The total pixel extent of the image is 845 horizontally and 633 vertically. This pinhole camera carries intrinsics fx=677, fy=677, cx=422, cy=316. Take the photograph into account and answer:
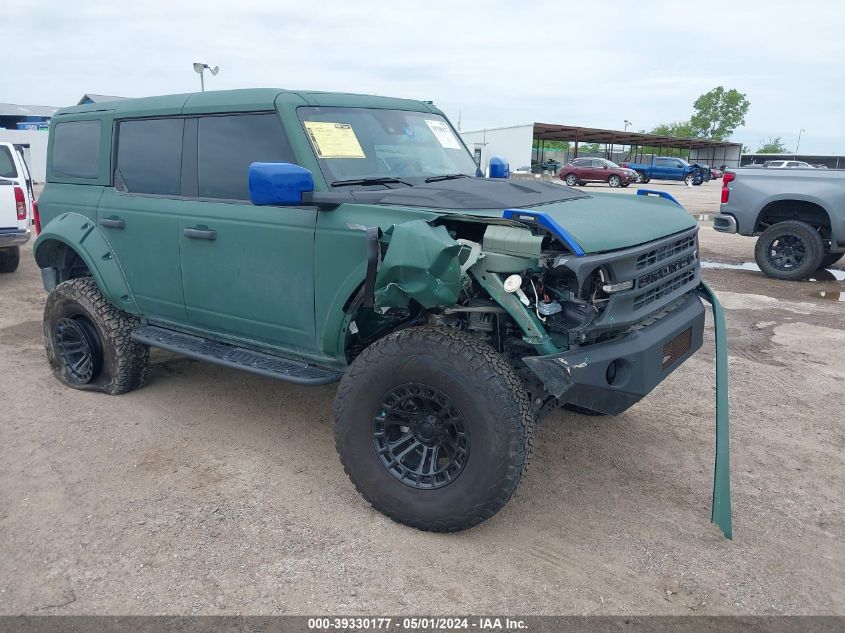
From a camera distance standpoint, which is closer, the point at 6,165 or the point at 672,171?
the point at 6,165

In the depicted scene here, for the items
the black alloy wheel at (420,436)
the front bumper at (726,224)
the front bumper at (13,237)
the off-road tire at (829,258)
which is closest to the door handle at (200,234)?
the black alloy wheel at (420,436)

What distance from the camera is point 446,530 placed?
310cm

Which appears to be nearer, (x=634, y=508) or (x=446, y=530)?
(x=446, y=530)

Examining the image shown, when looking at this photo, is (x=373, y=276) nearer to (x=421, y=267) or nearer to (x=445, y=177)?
(x=421, y=267)

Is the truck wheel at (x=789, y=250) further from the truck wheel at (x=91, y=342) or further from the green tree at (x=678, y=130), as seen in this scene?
the green tree at (x=678, y=130)

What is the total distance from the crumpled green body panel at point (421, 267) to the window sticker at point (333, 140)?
0.95 m

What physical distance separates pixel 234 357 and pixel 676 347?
7.98 feet

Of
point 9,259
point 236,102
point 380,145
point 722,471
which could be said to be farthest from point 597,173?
point 722,471

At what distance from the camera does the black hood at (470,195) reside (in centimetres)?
329

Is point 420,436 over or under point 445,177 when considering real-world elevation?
under

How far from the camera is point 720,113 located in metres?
96.0

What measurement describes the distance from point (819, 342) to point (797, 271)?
3435 mm

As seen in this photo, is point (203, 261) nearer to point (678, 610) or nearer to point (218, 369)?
point (218, 369)

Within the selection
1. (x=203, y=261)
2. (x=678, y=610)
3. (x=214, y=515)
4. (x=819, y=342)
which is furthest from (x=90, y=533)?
(x=819, y=342)
